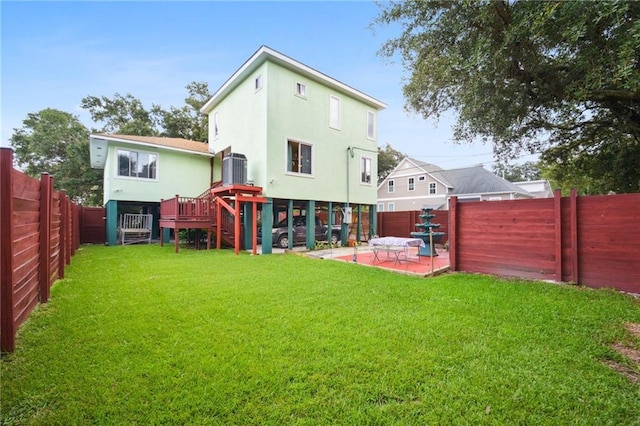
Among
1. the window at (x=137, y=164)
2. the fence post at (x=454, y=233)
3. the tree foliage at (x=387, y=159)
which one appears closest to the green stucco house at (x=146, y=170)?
the window at (x=137, y=164)

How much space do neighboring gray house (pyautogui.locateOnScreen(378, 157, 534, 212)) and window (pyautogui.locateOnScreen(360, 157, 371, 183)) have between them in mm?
11101

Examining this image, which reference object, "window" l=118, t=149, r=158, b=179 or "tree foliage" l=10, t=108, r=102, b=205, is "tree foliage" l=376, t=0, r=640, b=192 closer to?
"window" l=118, t=149, r=158, b=179

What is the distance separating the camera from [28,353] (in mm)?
2734

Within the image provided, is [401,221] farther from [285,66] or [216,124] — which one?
[216,124]

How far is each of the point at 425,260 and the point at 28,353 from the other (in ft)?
29.0

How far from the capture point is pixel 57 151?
72.9ft

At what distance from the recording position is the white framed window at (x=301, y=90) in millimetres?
11743

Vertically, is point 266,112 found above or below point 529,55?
above

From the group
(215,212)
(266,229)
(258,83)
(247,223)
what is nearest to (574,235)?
(266,229)

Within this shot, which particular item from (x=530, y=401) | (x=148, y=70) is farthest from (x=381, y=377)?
(x=148, y=70)

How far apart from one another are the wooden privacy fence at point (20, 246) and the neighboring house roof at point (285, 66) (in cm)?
850

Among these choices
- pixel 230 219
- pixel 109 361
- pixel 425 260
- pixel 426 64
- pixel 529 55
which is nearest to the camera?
pixel 109 361

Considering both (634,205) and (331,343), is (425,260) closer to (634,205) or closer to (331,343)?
(634,205)

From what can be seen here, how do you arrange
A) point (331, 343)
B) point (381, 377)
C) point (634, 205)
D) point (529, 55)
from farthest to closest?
1. point (529, 55)
2. point (634, 205)
3. point (331, 343)
4. point (381, 377)
